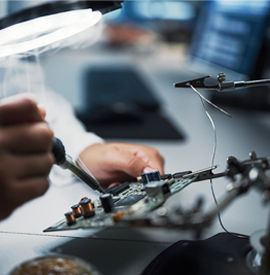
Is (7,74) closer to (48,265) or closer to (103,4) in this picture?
(103,4)

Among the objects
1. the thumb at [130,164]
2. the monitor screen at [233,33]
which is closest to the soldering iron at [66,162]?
the thumb at [130,164]

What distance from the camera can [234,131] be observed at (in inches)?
39.2

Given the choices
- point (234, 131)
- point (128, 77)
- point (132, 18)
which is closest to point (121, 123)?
point (234, 131)

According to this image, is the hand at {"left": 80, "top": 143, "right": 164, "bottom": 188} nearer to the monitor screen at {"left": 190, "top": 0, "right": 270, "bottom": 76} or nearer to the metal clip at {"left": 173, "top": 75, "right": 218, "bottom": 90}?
the metal clip at {"left": 173, "top": 75, "right": 218, "bottom": 90}

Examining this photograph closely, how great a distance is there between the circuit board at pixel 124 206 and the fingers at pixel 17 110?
0.11 meters

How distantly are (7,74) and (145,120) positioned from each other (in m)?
0.65

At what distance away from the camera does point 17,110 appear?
31 centimetres

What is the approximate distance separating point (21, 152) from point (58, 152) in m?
0.07

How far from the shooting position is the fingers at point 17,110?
308 millimetres

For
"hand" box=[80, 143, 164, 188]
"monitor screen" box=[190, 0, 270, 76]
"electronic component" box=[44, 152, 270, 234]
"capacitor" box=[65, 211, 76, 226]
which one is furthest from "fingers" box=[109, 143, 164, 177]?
"monitor screen" box=[190, 0, 270, 76]

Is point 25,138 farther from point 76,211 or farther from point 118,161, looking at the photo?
point 118,161

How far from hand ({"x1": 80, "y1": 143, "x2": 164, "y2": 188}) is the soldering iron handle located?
6.5 inches

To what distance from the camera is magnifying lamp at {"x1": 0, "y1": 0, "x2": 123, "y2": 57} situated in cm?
37

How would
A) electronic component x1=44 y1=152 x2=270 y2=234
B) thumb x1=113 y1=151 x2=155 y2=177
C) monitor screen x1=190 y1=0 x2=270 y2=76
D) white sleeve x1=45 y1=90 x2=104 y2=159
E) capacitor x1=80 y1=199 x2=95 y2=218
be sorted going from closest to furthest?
electronic component x1=44 y1=152 x2=270 y2=234 < capacitor x1=80 y1=199 x2=95 y2=218 < thumb x1=113 y1=151 x2=155 y2=177 < white sleeve x1=45 y1=90 x2=104 y2=159 < monitor screen x1=190 y1=0 x2=270 y2=76
